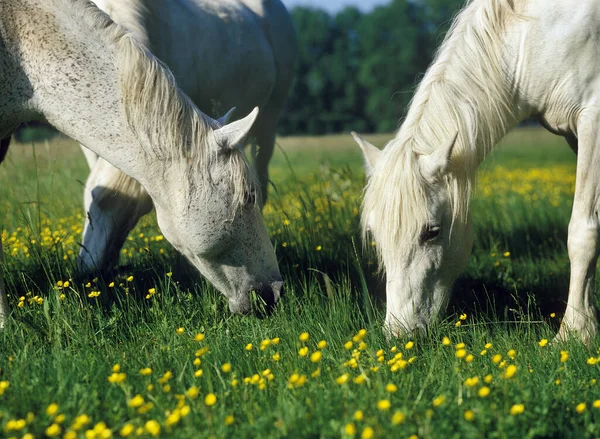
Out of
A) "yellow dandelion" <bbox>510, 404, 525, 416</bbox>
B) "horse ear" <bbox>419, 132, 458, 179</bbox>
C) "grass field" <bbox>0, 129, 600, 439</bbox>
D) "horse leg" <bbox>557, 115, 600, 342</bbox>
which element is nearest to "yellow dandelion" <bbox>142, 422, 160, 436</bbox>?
"grass field" <bbox>0, 129, 600, 439</bbox>

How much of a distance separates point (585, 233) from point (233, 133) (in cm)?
215

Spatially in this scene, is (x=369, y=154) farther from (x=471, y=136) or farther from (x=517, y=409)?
(x=517, y=409)

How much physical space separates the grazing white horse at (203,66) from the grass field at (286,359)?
0.39 metres

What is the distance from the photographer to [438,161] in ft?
12.3

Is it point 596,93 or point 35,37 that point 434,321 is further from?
point 35,37

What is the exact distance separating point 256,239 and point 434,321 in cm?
107

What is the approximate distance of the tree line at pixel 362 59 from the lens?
60344 millimetres

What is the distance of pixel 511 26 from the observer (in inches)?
169

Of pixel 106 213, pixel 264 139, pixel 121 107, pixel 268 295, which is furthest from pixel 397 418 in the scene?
pixel 264 139

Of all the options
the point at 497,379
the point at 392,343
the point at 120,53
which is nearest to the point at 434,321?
the point at 392,343

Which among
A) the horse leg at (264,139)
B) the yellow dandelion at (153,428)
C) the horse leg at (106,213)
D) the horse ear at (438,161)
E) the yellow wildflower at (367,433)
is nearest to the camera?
the yellow wildflower at (367,433)

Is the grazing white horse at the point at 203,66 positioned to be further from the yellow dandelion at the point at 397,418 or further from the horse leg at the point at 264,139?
the yellow dandelion at the point at 397,418

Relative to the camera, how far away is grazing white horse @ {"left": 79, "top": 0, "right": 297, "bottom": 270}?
4703 millimetres

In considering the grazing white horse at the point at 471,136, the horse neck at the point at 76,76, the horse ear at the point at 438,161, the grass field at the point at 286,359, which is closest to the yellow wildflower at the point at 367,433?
the grass field at the point at 286,359
